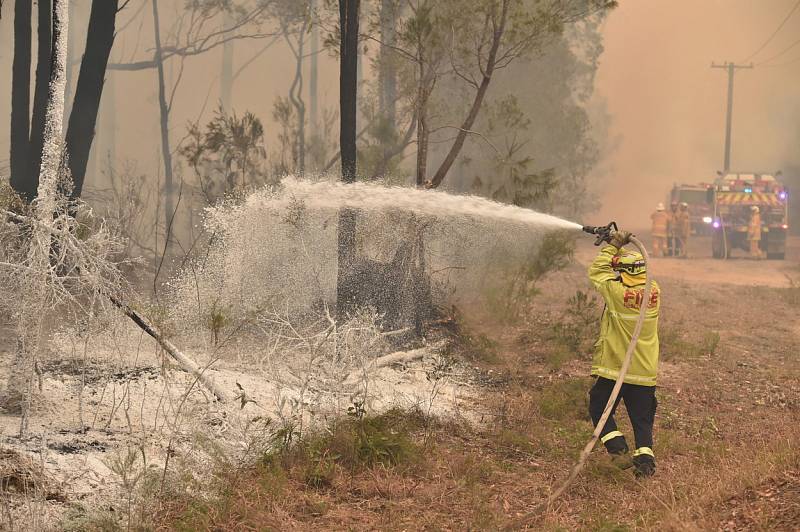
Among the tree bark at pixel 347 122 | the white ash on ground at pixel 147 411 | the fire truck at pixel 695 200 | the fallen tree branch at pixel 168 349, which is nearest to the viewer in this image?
the white ash on ground at pixel 147 411

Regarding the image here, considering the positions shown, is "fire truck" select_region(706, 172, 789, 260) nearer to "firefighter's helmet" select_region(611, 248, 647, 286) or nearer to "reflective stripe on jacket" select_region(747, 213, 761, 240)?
"reflective stripe on jacket" select_region(747, 213, 761, 240)

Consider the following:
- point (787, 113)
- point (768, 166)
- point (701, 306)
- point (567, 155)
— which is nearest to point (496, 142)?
point (567, 155)

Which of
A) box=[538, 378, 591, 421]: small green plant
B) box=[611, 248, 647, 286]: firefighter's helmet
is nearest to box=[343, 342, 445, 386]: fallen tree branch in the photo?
box=[538, 378, 591, 421]: small green plant

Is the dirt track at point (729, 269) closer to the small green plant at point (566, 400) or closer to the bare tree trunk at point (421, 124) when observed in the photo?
the bare tree trunk at point (421, 124)

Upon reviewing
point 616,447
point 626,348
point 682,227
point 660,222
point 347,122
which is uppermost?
point 347,122

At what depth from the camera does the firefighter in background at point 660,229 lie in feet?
73.9

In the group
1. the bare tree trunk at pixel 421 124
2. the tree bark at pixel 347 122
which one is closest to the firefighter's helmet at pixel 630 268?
the tree bark at pixel 347 122

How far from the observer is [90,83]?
901 cm

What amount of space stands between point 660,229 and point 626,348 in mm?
18052

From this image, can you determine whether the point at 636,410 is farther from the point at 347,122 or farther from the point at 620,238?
the point at 347,122

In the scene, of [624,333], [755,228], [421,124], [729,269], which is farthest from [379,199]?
[755,228]

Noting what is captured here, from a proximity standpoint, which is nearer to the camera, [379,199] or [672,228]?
[379,199]

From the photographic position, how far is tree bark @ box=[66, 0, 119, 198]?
8742 mm

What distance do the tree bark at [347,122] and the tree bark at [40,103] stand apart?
305cm
